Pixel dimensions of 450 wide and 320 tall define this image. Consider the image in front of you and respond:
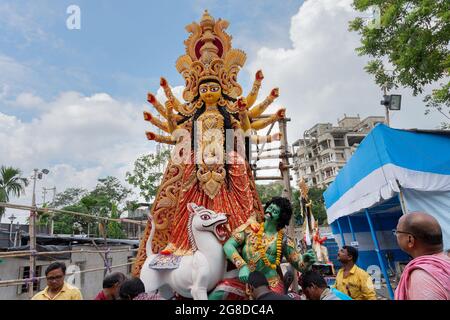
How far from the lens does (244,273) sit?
2695mm

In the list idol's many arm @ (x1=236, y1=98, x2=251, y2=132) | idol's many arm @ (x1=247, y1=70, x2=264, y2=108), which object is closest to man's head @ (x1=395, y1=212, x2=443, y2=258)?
idol's many arm @ (x1=236, y1=98, x2=251, y2=132)

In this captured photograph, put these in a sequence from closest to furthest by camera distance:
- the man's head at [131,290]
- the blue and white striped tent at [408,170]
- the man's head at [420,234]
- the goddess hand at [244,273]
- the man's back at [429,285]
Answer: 1. the man's back at [429,285]
2. the man's head at [420,234]
3. the man's head at [131,290]
4. the goddess hand at [244,273]
5. the blue and white striped tent at [408,170]

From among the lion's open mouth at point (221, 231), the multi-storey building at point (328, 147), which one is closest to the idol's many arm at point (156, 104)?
the lion's open mouth at point (221, 231)

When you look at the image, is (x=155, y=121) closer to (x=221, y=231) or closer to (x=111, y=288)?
(x=221, y=231)

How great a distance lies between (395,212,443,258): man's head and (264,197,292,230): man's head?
59.3 inches

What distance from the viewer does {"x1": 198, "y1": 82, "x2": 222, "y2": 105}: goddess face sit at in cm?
377

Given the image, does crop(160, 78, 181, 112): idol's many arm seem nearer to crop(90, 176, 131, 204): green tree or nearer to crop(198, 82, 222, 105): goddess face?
crop(198, 82, 222, 105): goddess face

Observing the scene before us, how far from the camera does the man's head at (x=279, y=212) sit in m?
3.00

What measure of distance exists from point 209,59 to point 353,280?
2.89 metres

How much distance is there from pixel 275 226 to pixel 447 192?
3.20 metres

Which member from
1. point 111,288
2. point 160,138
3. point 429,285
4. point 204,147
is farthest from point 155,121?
point 429,285

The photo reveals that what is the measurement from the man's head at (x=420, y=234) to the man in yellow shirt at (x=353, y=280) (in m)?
1.39

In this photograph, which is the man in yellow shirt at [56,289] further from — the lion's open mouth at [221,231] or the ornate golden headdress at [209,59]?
the ornate golden headdress at [209,59]
